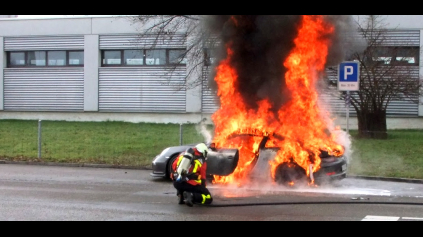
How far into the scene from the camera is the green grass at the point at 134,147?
15930 millimetres

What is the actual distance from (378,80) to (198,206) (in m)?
12.6

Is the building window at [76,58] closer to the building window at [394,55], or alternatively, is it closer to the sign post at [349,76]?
the building window at [394,55]

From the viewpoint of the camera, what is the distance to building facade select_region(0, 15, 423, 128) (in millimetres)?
28328

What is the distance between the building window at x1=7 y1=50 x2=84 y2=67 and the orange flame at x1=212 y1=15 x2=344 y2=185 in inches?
684

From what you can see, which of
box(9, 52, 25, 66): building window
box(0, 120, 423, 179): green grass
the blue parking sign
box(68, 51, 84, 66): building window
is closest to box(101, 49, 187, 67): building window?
box(68, 51, 84, 66): building window

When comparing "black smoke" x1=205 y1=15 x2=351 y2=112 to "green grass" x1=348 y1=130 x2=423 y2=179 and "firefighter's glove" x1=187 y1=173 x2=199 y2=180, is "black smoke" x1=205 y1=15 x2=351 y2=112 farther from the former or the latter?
"firefighter's glove" x1=187 y1=173 x2=199 y2=180

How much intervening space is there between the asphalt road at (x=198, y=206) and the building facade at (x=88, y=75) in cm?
1433

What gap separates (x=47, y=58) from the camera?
3042cm

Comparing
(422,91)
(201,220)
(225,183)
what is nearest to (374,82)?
(422,91)

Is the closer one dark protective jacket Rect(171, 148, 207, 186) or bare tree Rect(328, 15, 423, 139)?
dark protective jacket Rect(171, 148, 207, 186)

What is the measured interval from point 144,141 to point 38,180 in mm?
7447

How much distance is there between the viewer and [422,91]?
21.7 meters
